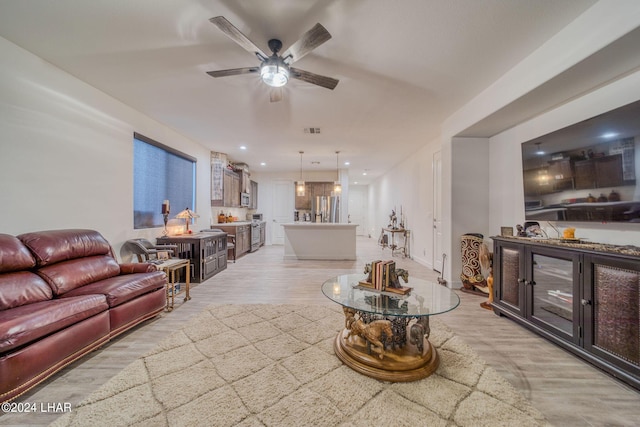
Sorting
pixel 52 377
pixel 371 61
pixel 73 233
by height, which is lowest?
pixel 52 377

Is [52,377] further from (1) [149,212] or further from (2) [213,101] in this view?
(2) [213,101]

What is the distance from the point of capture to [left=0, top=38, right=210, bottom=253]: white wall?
89.3 inches

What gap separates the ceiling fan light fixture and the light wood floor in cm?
265

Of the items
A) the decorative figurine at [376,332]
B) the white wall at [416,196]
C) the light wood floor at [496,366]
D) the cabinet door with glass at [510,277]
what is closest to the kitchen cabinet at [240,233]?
the light wood floor at [496,366]

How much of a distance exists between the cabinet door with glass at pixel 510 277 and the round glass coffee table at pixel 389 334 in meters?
1.09

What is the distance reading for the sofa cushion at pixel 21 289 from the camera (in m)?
1.80

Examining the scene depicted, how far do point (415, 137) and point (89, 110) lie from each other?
5.17 metres

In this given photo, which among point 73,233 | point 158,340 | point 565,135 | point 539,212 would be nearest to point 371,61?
point 565,135

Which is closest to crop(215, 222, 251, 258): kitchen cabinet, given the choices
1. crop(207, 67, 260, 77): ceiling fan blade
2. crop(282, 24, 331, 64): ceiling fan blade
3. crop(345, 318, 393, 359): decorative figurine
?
crop(207, 67, 260, 77): ceiling fan blade

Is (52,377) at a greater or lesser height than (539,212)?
lesser

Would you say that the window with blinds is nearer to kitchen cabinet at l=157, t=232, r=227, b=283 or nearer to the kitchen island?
kitchen cabinet at l=157, t=232, r=227, b=283

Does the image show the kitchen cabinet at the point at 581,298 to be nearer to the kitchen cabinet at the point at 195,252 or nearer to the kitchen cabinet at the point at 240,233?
the kitchen cabinet at the point at 195,252

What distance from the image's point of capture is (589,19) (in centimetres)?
178

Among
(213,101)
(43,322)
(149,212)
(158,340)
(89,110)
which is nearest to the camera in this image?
(43,322)
